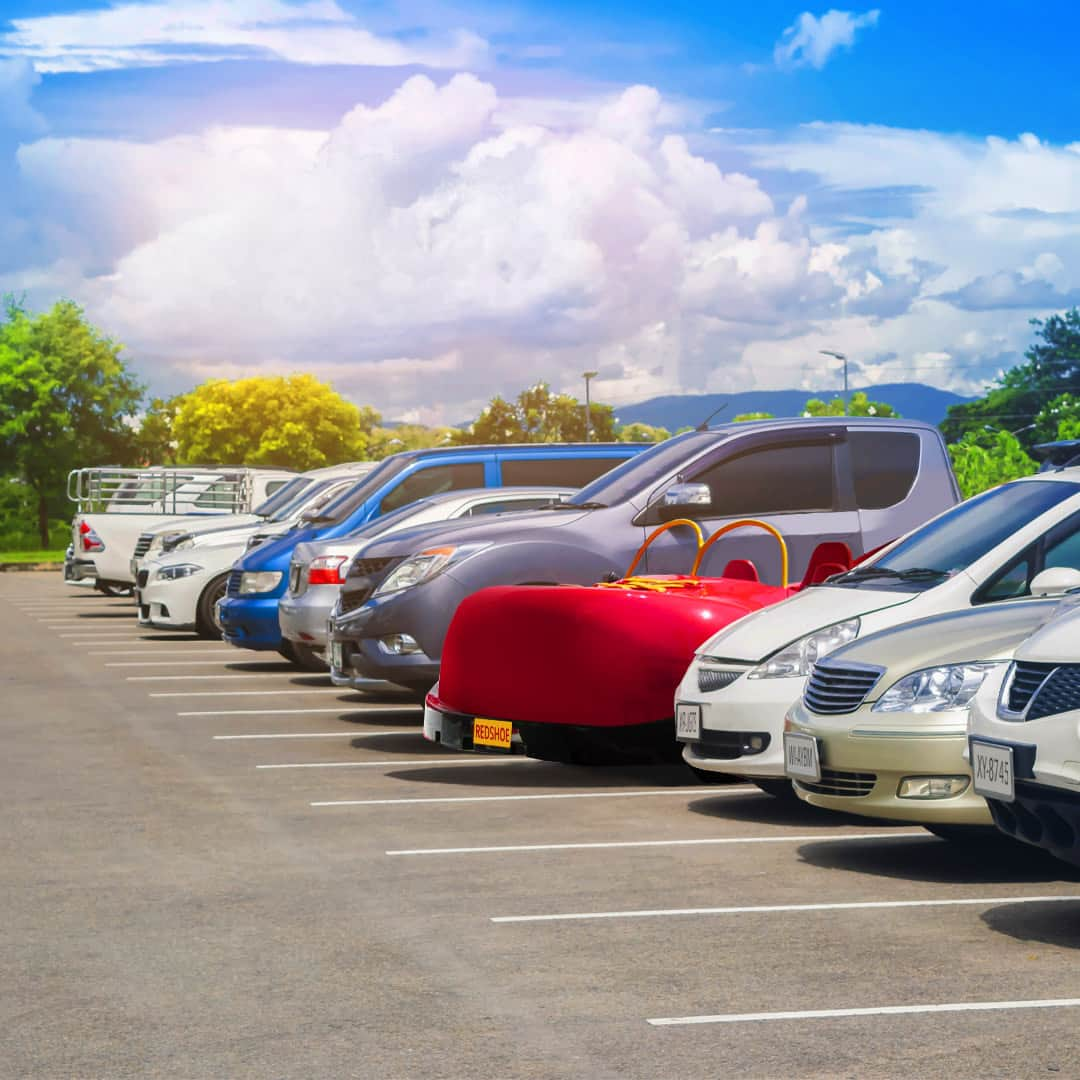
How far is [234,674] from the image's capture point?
18.6m

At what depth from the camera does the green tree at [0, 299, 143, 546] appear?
3130 inches

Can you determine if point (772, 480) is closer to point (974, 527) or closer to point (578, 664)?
point (578, 664)

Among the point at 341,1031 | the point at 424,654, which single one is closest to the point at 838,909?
the point at 341,1031

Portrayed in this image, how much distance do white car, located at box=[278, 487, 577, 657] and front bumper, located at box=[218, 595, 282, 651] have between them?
1.32 metres

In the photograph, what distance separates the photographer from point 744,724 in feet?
30.0

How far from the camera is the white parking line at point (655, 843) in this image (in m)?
8.65

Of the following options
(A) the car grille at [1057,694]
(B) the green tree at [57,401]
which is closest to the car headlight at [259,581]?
(A) the car grille at [1057,694]

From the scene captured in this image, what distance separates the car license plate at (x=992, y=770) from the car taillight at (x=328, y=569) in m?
9.29

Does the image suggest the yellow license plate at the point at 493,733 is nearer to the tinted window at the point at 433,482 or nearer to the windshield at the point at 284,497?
the tinted window at the point at 433,482

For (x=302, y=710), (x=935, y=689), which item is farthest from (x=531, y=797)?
(x=302, y=710)

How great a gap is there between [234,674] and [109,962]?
12280 millimetres

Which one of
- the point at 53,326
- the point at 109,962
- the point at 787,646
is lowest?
the point at 109,962

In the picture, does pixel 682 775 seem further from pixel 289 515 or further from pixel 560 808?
pixel 289 515

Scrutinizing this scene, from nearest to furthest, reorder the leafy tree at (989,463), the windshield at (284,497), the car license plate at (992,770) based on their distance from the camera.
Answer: the car license plate at (992,770)
the windshield at (284,497)
the leafy tree at (989,463)
